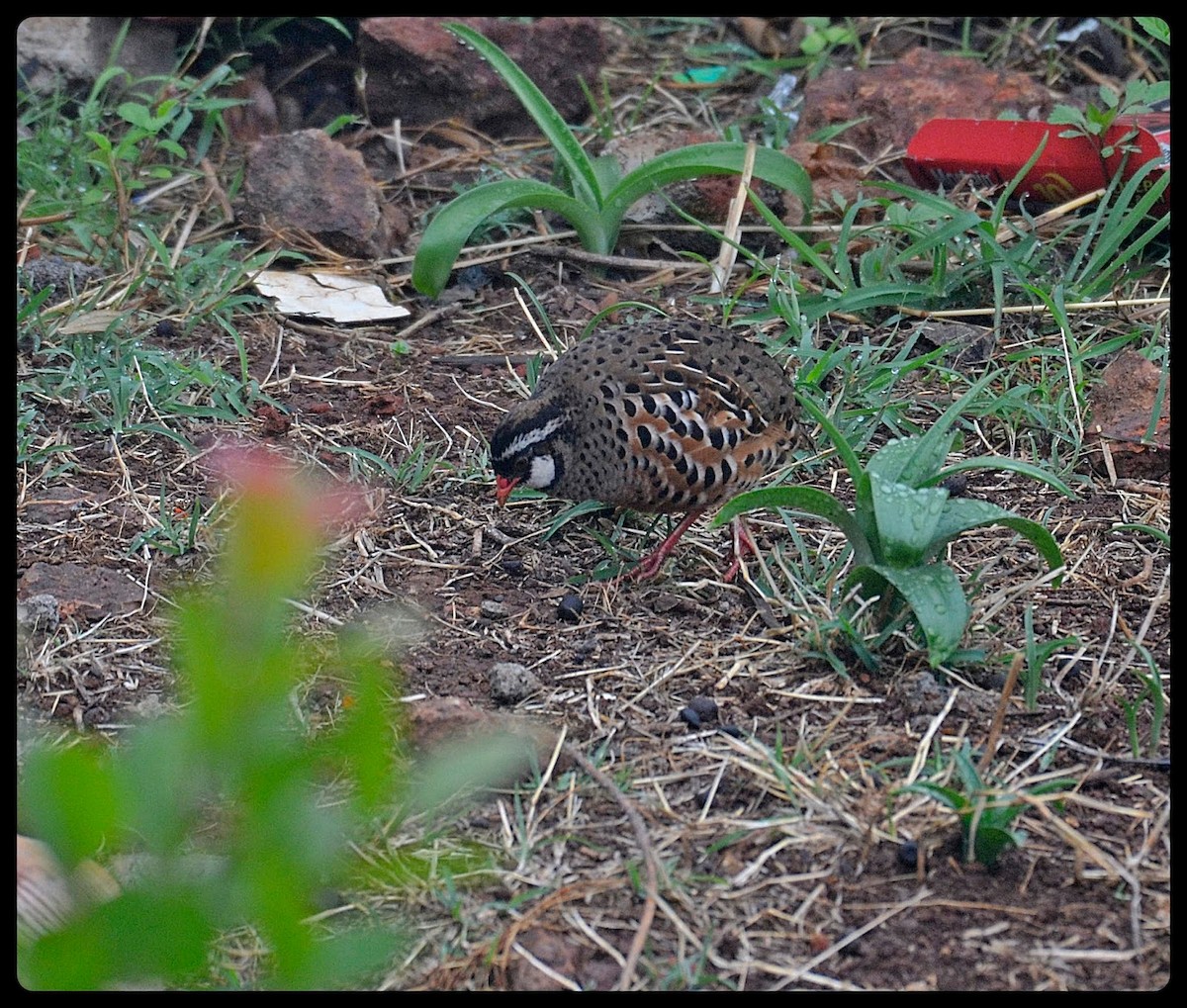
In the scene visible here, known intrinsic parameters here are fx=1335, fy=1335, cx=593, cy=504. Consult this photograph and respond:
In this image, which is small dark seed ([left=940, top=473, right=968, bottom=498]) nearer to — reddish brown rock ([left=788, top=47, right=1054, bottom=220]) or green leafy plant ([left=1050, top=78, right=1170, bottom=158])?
green leafy plant ([left=1050, top=78, right=1170, bottom=158])

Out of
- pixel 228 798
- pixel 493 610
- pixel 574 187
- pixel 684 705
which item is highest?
pixel 228 798

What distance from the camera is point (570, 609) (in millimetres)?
4148

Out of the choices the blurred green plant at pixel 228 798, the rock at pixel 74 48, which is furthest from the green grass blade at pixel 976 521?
the rock at pixel 74 48

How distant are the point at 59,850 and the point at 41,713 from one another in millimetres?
2552

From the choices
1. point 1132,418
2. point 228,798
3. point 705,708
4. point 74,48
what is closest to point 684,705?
point 705,708

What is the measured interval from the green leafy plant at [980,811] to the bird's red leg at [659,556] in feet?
4.51

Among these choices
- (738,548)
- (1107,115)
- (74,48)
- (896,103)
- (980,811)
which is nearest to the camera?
(980,811)

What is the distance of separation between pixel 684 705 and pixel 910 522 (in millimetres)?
794

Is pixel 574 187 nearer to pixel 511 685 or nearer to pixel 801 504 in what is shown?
pixel 801 504

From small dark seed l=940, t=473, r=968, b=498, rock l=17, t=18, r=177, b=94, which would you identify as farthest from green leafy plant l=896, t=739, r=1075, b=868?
rock l=17, t=18, r=177, b=94

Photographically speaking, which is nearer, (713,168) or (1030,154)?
(713,168)

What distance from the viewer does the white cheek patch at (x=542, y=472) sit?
4336 millimetres

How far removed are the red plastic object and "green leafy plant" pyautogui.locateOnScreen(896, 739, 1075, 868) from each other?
354 cm

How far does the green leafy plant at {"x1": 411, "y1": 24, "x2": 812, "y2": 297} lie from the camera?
18.8 feet
